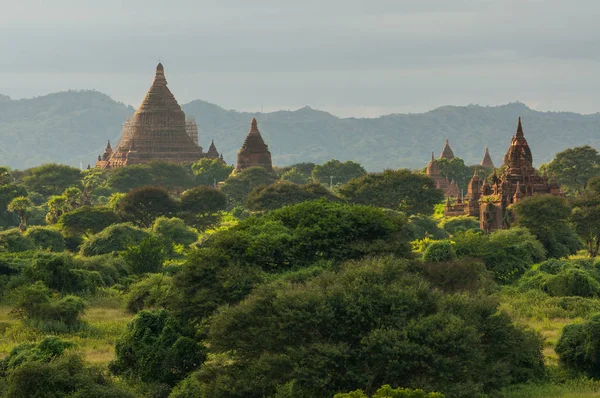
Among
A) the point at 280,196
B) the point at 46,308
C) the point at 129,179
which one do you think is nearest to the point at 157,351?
the point at 46,308

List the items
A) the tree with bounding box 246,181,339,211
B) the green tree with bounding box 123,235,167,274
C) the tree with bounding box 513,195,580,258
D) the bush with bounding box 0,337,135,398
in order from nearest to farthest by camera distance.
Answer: the bush with bounding box 0,337,135,398
the green tree with bounding box 123,235,167,274
the tree with bounding box 513,195,580,258
the tree with bounding box 246,181,339,211

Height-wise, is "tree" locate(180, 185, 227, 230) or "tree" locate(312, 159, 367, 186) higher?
"tree" locate(312, 159, 367, 186)

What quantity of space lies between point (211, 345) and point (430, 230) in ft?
175

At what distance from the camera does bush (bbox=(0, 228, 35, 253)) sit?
67.8m

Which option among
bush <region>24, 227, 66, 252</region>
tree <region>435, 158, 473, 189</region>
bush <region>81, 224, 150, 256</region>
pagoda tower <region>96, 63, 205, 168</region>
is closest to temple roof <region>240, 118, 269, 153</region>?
pagoda tower <region>96, 63, 205, 168</region>

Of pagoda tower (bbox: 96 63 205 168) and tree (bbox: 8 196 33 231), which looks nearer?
tree (bbox: 8 196 33 231)

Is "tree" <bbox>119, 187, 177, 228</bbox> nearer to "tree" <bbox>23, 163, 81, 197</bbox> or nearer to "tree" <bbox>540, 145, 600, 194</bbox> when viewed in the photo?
"tree" <bbox>23, 163, 81, 197</bbox>

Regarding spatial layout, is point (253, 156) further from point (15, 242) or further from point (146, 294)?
point (146, 294)

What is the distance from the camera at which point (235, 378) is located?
101 ft

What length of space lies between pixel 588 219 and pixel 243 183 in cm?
5192

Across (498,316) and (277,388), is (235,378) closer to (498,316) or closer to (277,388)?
(277,388)

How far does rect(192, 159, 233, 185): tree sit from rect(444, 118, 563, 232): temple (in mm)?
44979

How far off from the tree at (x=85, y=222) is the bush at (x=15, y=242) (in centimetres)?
1053

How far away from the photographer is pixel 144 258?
2461 inches
